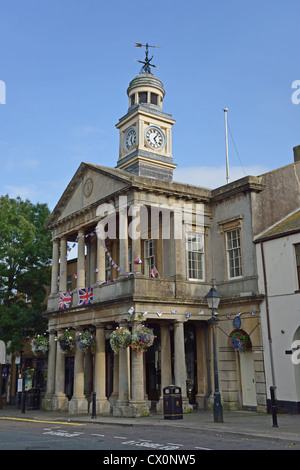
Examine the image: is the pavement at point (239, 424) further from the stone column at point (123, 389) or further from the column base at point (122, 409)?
the stone column at point (123, 389)

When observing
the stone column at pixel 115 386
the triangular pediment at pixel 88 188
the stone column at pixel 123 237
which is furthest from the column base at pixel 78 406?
the triangular pediment at pixel 88 188

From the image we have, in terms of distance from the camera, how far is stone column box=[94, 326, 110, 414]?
843 inches

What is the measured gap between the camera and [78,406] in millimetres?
22703

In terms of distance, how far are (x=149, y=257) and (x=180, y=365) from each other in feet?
19.2

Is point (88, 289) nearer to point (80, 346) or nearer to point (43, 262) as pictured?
point (80, 346)

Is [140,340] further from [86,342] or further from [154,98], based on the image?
[154,98]

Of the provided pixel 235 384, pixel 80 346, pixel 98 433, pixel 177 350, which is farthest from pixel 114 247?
pixel 98 433

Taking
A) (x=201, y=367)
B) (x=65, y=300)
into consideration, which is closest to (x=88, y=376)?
(x=65, y=300)

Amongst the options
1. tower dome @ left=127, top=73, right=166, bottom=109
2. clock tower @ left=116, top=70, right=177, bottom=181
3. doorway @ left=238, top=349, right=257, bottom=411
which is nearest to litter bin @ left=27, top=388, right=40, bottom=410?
doorway @ left=238, top=349, right=257, bottom=411
